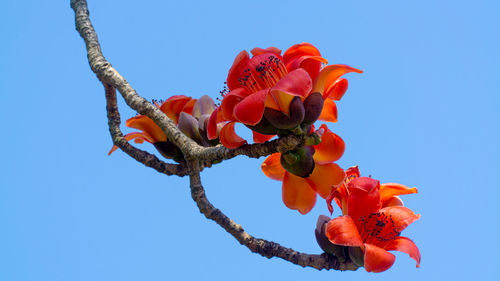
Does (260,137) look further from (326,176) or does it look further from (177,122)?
(177,122)

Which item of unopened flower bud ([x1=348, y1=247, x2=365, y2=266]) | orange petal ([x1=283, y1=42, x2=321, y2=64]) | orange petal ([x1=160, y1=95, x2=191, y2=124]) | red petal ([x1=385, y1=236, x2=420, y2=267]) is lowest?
unopened flower bud ([x1=348, y1=247, x2=365, y2=266])

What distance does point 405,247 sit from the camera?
4.13 ft

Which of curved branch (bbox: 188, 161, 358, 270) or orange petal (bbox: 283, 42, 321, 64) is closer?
orange petal (bbox: 283, 42, 321, 64)

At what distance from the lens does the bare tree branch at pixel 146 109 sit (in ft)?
3.95

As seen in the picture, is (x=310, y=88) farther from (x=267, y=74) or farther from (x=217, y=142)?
(x=217, y=142)

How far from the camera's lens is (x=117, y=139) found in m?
1.67

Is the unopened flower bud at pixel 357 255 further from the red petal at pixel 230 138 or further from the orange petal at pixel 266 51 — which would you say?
the orange petal at pixel 266 51

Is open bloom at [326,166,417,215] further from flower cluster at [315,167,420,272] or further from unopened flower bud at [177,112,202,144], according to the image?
unopened flower bud at [177,112,202,144]

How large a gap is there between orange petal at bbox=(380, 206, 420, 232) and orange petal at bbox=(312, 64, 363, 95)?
1.22ft

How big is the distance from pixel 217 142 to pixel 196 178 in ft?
0.50

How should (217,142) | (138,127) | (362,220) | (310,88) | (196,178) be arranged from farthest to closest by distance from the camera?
(138,127) → (217,142) → (196,178) → (362,220) → (310,88)

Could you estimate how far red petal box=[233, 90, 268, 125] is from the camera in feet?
3.48

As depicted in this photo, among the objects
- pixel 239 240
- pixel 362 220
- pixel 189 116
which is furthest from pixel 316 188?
pixel 189 116

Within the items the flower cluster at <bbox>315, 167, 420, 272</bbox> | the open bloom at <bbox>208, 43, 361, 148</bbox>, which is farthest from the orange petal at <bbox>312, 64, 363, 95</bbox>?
the flower cluster at <bbox>315, 167, 420, 272</bbox>
